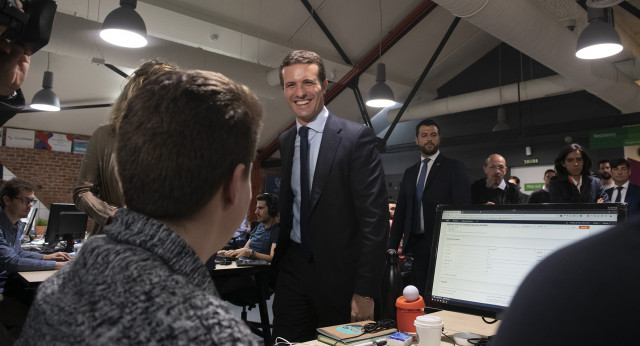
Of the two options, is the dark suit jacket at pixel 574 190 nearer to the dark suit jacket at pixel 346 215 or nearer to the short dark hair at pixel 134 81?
the dark suit jacket at pixel 346 215

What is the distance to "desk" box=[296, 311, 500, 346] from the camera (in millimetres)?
Answer: 1332

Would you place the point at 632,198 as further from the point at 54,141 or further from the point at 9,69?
the point at 54,141

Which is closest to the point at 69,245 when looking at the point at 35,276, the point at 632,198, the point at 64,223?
the point at 64,223

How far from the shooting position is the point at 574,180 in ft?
12.4

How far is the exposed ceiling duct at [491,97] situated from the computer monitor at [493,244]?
297 inches

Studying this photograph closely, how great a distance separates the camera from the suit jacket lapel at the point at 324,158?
6.17ft

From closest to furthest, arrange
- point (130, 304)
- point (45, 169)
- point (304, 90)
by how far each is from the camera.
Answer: point (130, 304) → point (304, 90) → point (45, 169)

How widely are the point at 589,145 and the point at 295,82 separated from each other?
7.91 m

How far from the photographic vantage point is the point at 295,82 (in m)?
2.01

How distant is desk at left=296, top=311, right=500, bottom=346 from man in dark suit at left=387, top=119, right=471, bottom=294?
1.77m

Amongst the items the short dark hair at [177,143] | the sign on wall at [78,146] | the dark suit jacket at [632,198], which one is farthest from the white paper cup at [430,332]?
the sign on wall at [78,146]

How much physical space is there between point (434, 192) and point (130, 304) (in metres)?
3.26

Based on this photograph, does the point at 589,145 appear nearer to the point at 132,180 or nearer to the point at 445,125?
the point at 445,125

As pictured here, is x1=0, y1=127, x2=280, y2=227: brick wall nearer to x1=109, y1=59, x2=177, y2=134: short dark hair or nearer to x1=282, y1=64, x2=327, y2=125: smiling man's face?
x1=282, y1=64, x2=327, y2=125: smiling man's face
